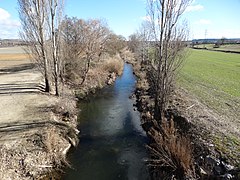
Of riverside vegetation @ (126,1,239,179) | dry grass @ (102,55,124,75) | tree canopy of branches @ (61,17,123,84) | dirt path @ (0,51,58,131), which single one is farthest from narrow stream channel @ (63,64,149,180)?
dry grass @ (102,55,124,75)

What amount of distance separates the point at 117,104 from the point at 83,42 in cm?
1089

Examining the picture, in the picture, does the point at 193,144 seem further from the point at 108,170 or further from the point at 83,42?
the point at 83,42

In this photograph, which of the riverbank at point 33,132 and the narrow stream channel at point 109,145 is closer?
the riverbank at point 33,132

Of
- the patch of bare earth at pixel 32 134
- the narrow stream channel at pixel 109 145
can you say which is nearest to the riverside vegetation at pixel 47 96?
the patch of bare earth at pixel 32 134

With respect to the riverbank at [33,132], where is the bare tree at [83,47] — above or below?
above

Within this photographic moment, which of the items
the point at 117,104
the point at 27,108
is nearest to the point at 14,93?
the point at 27,108

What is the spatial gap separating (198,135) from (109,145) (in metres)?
4.70

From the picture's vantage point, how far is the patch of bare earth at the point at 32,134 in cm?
991

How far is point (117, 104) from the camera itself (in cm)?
2166

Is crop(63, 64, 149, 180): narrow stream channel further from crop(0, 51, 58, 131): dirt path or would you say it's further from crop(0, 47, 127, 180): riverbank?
crop(0, 51, 58, 131): dirt path

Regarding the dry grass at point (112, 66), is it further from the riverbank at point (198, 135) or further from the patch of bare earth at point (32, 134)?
the riverbank at point (198, 135)

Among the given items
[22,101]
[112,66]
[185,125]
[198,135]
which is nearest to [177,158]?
[198,135]

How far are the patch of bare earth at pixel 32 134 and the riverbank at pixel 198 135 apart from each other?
14.8 ft

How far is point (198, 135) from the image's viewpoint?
36.3 feet
